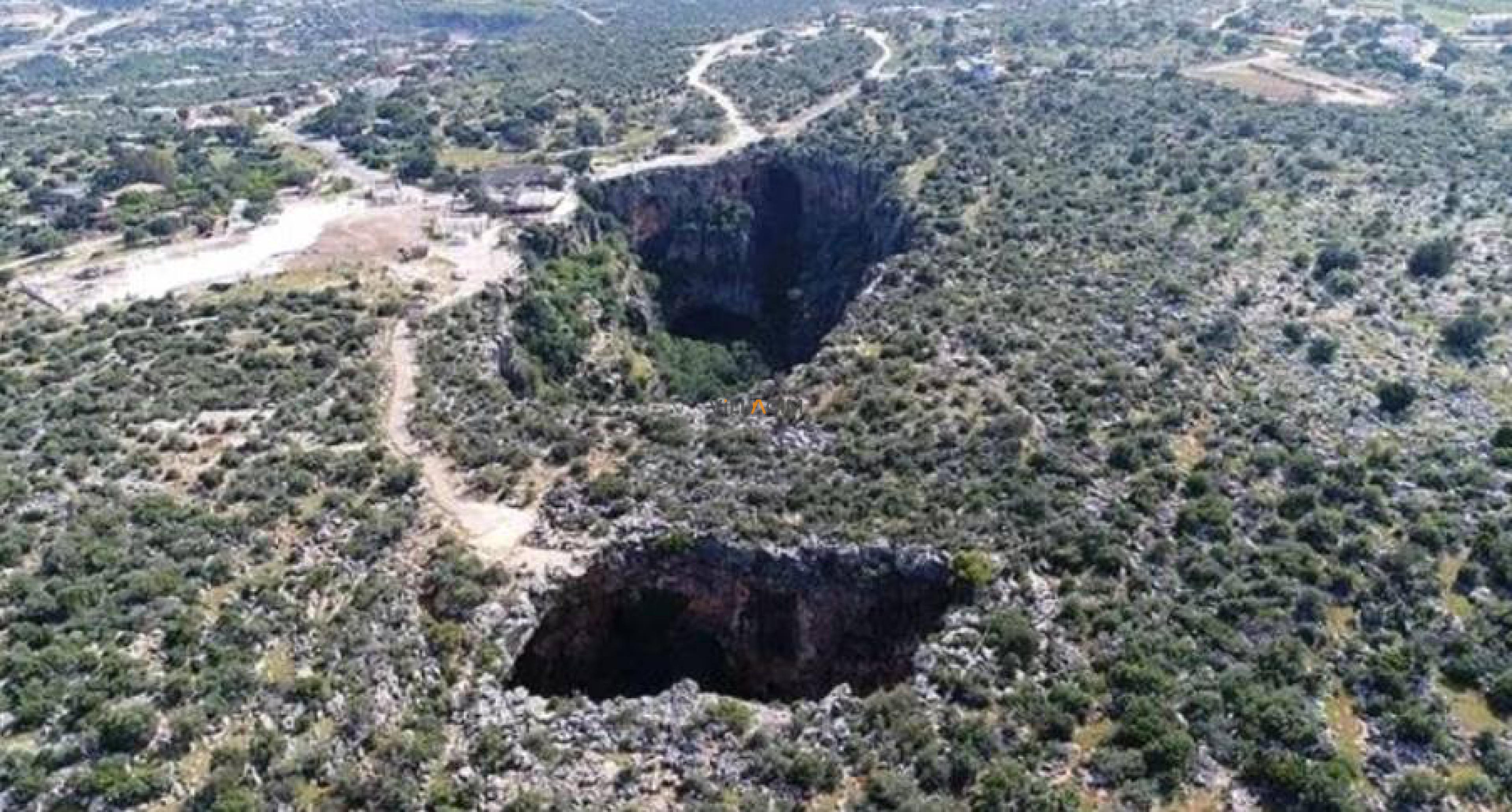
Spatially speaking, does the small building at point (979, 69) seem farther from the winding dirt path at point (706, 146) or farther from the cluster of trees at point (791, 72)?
the winding dirt path at point (706, 146)

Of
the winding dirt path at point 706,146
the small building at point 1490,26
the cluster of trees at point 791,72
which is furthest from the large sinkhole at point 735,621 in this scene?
the small building at point 1490,26

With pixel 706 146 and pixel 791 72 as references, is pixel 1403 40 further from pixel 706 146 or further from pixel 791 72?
pixel 706 146

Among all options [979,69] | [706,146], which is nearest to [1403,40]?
[979,69]

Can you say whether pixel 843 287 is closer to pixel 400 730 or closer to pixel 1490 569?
pixel 1490 569

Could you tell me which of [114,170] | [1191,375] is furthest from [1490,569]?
[114,170]
